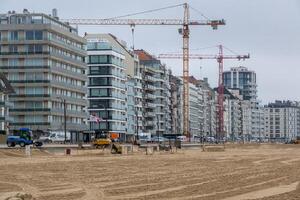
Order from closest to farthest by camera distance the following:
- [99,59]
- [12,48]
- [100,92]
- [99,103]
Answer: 1. [12,48]
2. [99,59]
3. [100,92]
4. [99,103]

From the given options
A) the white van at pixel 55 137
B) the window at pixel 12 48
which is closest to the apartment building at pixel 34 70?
the window at pixel 12 48

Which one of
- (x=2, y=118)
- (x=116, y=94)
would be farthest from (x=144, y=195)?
(x=116, y=94)

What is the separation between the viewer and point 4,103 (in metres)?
125

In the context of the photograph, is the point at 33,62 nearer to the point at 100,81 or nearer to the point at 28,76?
the point at 28,76

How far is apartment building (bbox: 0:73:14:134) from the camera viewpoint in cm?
12400

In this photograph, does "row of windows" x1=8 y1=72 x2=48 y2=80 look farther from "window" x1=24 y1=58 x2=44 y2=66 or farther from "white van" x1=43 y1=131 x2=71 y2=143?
"white van" x1=43 y1=131 x2=71 y2=143

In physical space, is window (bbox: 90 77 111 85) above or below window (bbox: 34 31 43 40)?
below

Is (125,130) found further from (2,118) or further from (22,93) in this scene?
(2,118)

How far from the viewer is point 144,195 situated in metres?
27.5

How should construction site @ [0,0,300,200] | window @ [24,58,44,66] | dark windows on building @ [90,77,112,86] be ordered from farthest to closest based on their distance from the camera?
dark windows on building @ [90,77,112,86]
window @ [24,58,44,66]
construction site @ [0,0,300,200]

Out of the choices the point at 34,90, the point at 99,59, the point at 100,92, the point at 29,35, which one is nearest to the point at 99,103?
the point at 100,92

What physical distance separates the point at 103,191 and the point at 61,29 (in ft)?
379

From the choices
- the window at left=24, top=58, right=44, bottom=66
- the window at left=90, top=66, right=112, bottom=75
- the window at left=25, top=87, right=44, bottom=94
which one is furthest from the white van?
the window at left=90, top=66, right=112, bottom=75

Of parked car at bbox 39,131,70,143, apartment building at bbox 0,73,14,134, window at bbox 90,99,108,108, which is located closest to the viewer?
apartment building at bbox 0,73,14,134
